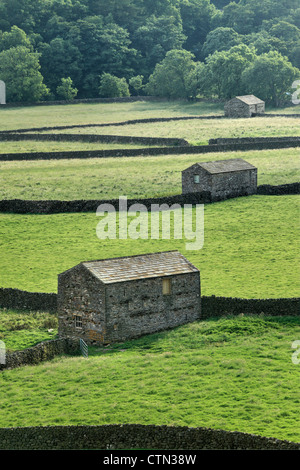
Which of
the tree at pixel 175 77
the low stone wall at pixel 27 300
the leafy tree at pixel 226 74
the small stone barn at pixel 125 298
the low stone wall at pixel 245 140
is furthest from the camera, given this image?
the tree at pixel 175 77

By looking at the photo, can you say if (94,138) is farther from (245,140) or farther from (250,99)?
(250,99)

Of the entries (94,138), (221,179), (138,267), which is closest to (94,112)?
(94,138)

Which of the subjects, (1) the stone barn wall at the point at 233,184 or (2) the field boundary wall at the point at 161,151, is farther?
(2) the field boundary wall at the point at 161,151

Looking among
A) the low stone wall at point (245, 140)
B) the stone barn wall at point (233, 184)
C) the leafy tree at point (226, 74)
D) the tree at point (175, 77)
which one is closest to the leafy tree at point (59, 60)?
the tree at point (175, 77)

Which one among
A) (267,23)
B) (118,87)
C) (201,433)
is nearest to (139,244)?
(201,433)

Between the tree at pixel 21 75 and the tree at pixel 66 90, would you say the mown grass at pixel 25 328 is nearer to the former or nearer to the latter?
the tree at pixel 21 75

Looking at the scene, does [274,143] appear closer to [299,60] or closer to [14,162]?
[14,162]

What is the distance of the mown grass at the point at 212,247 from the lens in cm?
4788

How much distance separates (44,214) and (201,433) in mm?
38210

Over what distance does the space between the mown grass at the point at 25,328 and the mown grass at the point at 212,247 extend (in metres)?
3.06

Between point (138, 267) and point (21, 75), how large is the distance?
113525mm

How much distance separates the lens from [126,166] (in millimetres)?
82688

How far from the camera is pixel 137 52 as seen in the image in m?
177

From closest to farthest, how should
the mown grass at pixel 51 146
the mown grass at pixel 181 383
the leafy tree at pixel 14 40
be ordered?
the mown grass at pixel 181 383 < the mown grass at pixel 51 146 < the leafy tree at pixel 14 40
